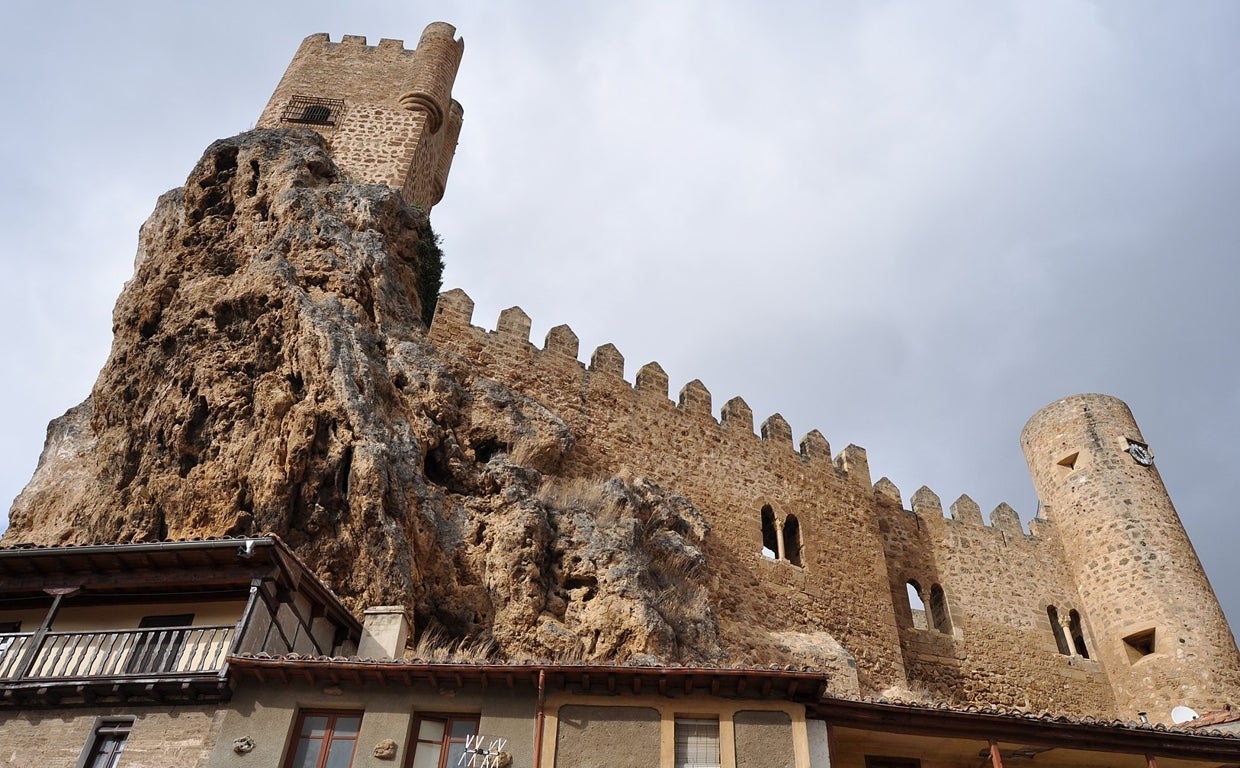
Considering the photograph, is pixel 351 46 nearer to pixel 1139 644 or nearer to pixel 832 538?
pixel 832 538

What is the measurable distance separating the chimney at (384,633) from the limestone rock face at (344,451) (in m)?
0.65

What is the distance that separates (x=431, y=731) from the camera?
1076cm

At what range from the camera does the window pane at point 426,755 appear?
414 inches

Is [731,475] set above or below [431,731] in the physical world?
above

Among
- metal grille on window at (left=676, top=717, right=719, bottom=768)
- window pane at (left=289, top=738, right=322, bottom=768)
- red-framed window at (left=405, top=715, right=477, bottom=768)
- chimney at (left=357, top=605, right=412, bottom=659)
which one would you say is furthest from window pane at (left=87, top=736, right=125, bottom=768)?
metal grille on window at (left=676, top=717, right=719, bottom=768)

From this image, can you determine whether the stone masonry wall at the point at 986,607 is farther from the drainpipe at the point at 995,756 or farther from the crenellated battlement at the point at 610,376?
the drainpipe at the point at 995,756

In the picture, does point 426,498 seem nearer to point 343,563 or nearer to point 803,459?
point 343,563

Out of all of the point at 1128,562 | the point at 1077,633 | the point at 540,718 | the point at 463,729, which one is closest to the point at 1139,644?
the point at 1077,633

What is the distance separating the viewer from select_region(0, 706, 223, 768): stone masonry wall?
34.5 feet

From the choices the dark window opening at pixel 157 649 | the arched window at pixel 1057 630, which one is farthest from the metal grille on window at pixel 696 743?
the arched window at pixel 1057 630

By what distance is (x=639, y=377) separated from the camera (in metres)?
22.0

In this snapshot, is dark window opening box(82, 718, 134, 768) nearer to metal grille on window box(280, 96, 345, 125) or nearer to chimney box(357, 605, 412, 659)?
chimney box(357, 605, 412, 659)

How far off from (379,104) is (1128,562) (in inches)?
839

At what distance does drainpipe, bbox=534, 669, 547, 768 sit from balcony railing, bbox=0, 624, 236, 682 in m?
3.53
